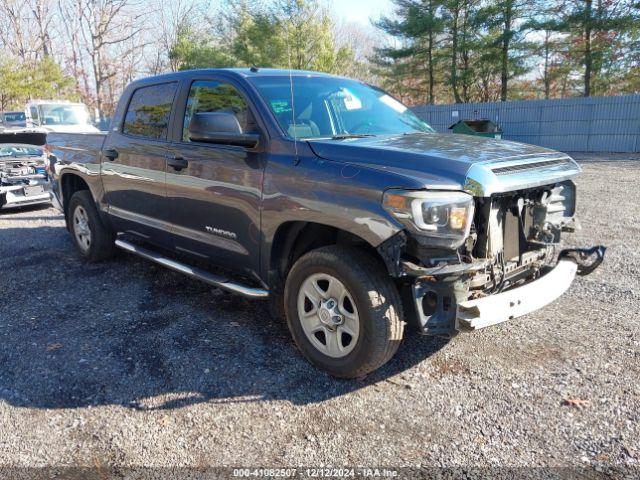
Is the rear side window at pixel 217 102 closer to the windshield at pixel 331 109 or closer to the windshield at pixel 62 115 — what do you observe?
the windshield at pixel 331 109

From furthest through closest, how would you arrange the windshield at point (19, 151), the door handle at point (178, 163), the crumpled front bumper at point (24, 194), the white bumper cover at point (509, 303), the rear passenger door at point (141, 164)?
the windshield at point (19, 151) → the crumpled front bumper at point (24, 194) → the rear passenger door at point (141, 164) → the door handle at point (178, 163) → the white bumper cover at point (509, 303)

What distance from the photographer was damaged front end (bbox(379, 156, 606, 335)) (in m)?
2.77

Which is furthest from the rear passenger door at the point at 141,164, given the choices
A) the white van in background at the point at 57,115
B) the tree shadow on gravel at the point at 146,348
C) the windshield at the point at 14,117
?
the windshield at the point at 14,117

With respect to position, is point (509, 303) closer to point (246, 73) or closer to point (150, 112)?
point (246, 73)

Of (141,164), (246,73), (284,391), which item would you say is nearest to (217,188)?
(246,73)

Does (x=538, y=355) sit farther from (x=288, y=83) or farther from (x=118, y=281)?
(x=118, y=281)

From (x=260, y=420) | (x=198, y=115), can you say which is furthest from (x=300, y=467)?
(x=198, y=115)

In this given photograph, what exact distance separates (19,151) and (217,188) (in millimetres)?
7411

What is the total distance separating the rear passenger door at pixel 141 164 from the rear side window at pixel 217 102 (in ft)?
0.85

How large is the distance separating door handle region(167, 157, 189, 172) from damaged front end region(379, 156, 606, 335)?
2.01 meters

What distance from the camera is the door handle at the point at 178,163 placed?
13.4ft

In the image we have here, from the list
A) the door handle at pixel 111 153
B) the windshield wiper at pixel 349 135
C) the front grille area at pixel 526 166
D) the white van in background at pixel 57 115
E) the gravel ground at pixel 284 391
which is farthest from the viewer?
the white van in background at pixel 57 115

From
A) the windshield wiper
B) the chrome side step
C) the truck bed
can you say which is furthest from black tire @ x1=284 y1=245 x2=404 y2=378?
the truck bed

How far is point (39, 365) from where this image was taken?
3.54 meters
